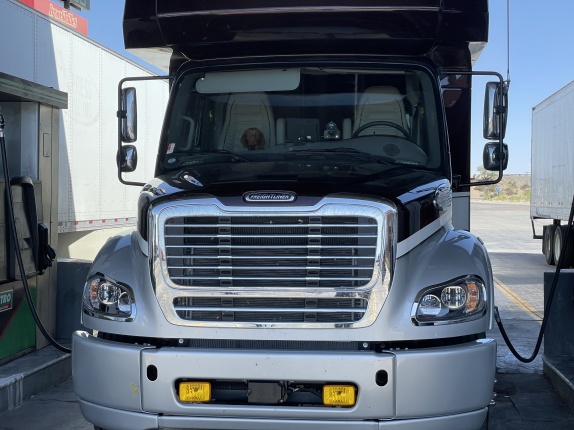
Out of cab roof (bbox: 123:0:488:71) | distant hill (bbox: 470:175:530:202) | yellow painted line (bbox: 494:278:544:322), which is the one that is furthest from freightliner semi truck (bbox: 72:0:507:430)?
distant hill (bbox: 470:175:530:202)

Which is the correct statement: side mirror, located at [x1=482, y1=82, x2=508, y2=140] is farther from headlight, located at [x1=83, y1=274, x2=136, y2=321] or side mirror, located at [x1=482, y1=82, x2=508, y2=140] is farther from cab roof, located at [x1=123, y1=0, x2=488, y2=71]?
headlight, located at [x1=83, y1=274, x2=136, y2=321]

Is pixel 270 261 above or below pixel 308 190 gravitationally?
below

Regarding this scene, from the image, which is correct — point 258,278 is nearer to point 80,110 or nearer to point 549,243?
point 80,110

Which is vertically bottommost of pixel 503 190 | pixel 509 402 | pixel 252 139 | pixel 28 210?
pixel 509 402

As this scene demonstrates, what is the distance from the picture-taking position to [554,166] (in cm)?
1811

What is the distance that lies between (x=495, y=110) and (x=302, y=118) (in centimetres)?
135

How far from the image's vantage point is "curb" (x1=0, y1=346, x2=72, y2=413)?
5.99m

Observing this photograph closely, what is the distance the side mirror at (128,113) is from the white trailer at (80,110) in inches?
155

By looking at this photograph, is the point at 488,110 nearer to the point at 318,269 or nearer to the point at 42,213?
the point at 318,269

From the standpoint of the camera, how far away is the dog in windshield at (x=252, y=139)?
17.9 feet

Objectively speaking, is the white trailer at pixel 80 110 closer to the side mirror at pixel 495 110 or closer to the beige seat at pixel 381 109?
the beige seat at pixel 381 109

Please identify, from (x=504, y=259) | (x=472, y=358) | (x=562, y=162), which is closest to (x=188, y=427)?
(x=472, y=358)

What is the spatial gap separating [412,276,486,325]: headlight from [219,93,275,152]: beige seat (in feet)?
6.04

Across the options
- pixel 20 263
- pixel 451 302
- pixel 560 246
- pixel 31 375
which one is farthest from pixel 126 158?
pixel 560 246
